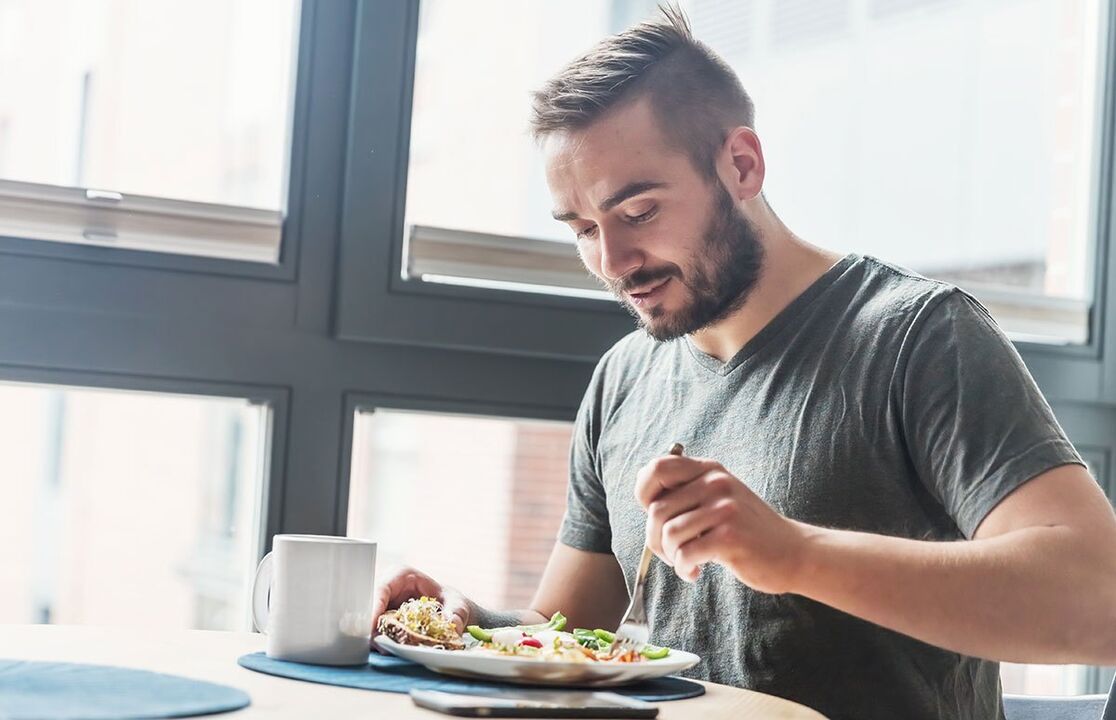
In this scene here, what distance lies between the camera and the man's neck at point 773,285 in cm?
165

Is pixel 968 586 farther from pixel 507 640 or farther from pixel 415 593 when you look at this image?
pixel 415 593

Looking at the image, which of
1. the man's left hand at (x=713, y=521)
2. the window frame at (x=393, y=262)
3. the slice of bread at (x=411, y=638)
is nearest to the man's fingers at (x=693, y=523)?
the man's left hand at (x=713, y=521)

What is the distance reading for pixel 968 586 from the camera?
119cm

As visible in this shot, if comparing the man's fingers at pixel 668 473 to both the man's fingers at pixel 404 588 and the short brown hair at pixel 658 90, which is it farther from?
the short brown hair at pixel 658 90

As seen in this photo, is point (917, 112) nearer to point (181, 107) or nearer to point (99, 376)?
point (181, 107)

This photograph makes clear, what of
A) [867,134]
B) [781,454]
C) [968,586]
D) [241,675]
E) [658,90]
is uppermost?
[867,134]

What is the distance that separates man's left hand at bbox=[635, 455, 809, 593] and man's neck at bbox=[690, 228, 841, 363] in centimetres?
50

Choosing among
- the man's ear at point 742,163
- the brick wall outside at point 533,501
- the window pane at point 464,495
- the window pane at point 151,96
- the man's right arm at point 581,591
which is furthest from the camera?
the brick wall outside at point 533,501

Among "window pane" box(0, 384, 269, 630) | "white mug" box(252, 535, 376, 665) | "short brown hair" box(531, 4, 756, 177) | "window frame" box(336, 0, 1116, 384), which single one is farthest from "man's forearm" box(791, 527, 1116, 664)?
"window pane" box(0, 384, 269, 630)

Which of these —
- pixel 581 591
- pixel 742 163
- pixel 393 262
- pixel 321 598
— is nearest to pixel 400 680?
pixel 321 598

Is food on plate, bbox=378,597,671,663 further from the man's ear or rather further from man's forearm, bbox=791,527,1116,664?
the man's ear

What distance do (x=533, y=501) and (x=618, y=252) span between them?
0.72 metres

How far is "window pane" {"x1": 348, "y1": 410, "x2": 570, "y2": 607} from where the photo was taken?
2.03 metres

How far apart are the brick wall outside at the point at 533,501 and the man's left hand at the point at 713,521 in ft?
3.18
